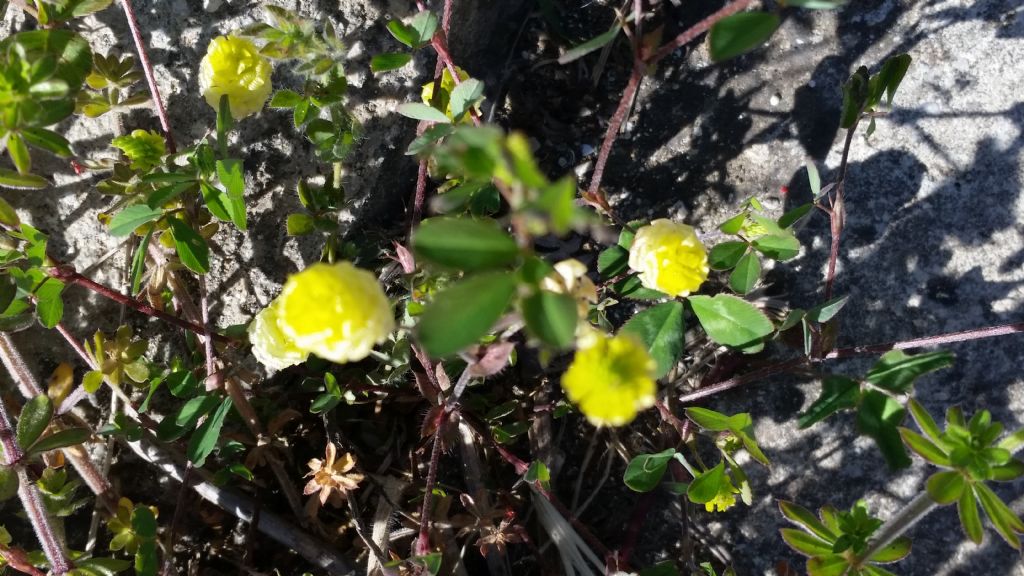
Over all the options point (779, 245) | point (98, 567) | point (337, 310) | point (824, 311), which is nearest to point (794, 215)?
point (779, 245)

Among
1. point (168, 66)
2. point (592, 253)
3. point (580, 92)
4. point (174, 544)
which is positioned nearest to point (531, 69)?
point (580, 92)

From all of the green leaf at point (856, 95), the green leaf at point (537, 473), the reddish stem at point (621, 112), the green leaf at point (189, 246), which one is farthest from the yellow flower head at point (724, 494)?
the green leaf at point (189, 246)

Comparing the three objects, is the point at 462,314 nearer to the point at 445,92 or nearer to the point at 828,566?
the point at 445,92

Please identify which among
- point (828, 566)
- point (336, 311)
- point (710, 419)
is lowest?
point (828, 566)

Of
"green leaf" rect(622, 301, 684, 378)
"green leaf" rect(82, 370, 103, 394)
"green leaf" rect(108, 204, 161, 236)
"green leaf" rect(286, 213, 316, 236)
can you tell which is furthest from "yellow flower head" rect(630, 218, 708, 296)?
"green leaf" rect(82, 370, 103, 394)

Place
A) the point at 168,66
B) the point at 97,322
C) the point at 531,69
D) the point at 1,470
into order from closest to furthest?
1. the point at 1,470
2. the point at 168,66
3. the point at 97,322
4. the point at 531,69

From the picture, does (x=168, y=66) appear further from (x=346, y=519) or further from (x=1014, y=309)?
(x=1014, y=309)
